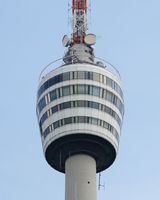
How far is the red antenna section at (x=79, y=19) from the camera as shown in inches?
4018

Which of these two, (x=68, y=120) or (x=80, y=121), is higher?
(x=68, y=120)

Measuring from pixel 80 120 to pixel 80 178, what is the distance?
8.27 m

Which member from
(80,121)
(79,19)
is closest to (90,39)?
(79,19)

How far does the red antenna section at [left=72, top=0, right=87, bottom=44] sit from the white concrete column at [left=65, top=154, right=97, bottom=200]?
22.0 m

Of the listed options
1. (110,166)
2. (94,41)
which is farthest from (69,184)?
(94,41)

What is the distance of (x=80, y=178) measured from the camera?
86.2m

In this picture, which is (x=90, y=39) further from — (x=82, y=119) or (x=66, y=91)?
(x=82, y=119)

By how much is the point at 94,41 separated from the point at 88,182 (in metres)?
24.4

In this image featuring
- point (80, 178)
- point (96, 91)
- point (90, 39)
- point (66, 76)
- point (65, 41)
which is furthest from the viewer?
point (65, 41)

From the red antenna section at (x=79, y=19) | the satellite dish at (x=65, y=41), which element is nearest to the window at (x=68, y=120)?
the satellite dish at (x=65, y=41)

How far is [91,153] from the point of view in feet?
293

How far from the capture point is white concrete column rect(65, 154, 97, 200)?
85562 mm

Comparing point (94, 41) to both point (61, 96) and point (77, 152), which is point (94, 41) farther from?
point (77, 152)

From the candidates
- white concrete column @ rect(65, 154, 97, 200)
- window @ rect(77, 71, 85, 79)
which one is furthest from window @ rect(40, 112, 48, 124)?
window @ rect(77, 71, 85, 79)
